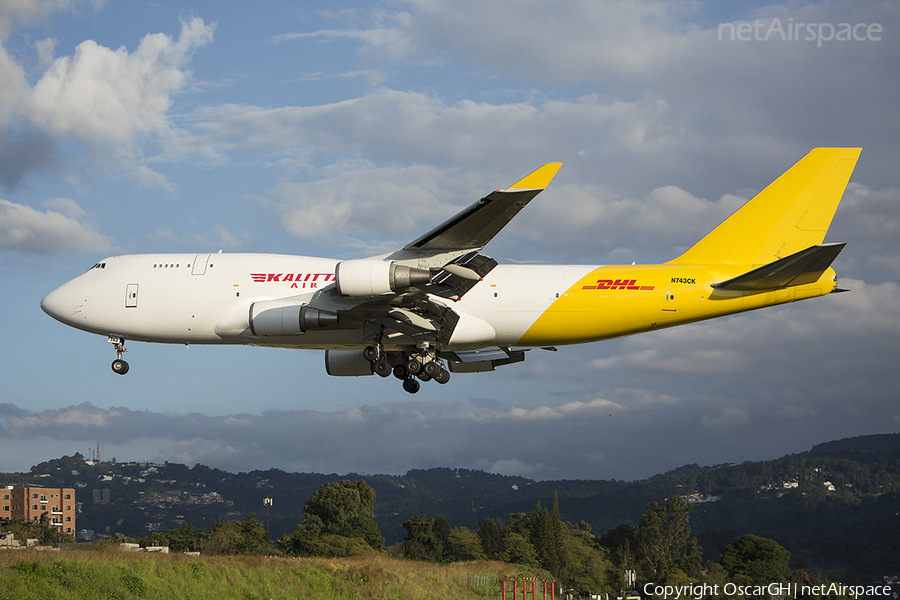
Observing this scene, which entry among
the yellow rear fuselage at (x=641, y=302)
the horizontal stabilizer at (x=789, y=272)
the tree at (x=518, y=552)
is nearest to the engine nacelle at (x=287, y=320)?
the yellow rear fuselage at (x=641, y=302)

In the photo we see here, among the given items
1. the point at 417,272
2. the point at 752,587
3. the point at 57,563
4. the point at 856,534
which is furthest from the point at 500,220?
the point at 856,534

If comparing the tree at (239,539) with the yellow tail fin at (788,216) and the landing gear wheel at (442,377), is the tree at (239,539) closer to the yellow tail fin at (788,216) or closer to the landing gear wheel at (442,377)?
the landing gear wheel at (442,377)

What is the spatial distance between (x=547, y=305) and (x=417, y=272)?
5400 millimetres

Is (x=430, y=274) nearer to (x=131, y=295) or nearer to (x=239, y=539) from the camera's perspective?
(x=131, y=295)

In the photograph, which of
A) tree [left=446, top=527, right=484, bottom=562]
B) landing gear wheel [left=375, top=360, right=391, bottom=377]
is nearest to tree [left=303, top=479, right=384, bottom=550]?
tree [left=446, top=527, right=484, bottom=562]

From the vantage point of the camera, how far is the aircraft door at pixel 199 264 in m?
29.1

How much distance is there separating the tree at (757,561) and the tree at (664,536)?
5554 millimetres

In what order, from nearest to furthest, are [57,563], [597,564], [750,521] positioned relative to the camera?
[57,563] < [597,564] < [750,521]

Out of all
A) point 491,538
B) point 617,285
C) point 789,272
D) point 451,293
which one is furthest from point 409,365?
point 491,538

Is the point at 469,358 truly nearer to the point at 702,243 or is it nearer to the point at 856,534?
the point at 702,243

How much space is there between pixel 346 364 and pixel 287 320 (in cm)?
676

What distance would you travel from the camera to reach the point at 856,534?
158500 millimetres

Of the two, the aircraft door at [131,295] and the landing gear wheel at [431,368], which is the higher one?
the aircraft door at [131,295]

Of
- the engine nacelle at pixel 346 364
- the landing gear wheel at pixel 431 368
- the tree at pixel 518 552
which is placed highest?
the engine nacelle at pixel 346 364
